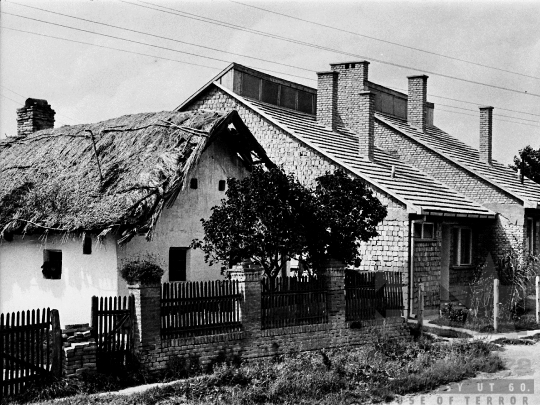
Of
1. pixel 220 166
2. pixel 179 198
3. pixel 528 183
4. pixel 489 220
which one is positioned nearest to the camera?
pixel 179 198

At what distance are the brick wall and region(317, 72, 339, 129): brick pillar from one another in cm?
1172

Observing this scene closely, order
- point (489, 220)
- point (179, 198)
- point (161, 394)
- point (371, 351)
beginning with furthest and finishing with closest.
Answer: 1. point (489, 220)
2. point (179, 198)
3. point (371, 351)
4. point (161, 394)

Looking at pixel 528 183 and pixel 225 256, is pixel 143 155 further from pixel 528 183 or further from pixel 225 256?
pixel 528 183

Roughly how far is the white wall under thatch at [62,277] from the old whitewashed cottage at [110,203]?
0.9 inches

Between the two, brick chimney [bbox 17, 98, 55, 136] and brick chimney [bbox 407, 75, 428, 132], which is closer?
brick chimney [bbox 17, 98, 55, 136]

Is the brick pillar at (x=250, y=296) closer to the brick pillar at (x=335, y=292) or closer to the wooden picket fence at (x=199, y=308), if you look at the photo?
the wooden picket fence at (x=199, y=308)

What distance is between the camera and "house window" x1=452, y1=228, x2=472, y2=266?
25.6m

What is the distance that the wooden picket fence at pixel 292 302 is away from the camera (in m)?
15.9

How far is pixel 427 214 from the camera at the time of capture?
21.8 metres

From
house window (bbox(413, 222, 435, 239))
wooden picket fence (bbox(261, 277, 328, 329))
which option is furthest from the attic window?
house window (bbox(413, 222, 435, 239))

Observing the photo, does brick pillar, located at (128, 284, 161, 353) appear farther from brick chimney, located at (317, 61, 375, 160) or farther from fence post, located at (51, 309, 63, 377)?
brick chimney, located at (317, 61, 375, 160)

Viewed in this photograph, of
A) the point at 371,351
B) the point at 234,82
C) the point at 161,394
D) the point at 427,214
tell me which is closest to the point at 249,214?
the point at 371,351

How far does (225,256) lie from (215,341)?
97.3 inches

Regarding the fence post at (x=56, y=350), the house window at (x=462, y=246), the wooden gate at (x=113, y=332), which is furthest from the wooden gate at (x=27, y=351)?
the house window at (x=462, y=246)
